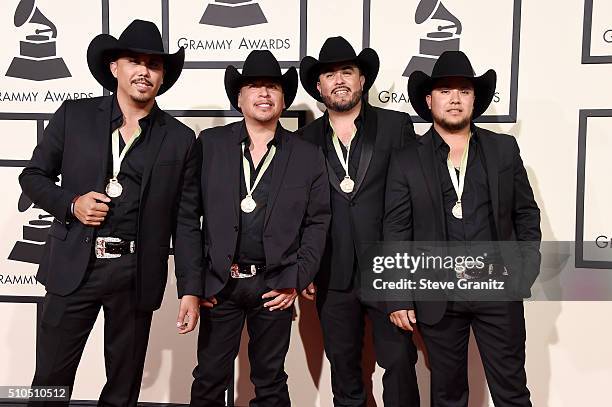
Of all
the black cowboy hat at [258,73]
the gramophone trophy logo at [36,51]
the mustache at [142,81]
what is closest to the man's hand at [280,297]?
the black cowboy hat at [258,73]

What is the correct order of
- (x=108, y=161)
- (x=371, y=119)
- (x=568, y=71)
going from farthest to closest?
Result: (x=568, y=71) → (x=371, y=119) → (x=108, y=161)

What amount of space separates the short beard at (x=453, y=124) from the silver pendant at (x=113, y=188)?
5.05ft

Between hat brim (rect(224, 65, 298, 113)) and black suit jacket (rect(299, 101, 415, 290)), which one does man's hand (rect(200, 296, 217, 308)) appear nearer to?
black suit jacket (rect(299, 101, 415, 290))

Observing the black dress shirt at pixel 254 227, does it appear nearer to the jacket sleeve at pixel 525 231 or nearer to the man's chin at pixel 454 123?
the man's chin at pixel 454 123

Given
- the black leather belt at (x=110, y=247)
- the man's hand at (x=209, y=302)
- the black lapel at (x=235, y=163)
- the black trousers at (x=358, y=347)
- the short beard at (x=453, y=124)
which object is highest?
the short beard at (x=453, y=124)

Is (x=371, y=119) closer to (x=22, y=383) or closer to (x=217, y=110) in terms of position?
(x=217, y=110)

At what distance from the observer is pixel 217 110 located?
365 cm

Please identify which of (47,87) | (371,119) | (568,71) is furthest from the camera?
(47,87)

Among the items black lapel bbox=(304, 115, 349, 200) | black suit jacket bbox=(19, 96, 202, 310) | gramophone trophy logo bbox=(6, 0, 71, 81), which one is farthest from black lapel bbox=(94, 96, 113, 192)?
gramophone trophy logo bbox=(6, 0, 71, 81)

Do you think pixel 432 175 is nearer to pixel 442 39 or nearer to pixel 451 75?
pixel 451 75

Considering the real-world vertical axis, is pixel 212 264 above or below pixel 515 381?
above

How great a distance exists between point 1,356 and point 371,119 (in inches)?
112

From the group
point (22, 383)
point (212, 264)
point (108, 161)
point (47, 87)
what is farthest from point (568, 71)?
point (22, 383)

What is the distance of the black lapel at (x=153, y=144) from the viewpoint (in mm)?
2604
